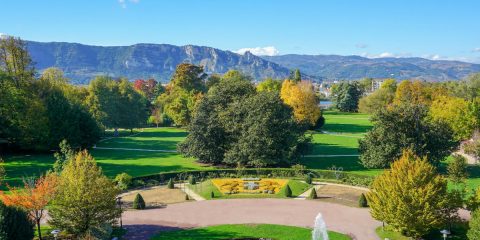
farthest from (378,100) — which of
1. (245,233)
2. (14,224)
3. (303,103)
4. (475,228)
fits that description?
(14,224)

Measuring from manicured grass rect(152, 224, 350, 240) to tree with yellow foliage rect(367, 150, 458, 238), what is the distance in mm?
4415

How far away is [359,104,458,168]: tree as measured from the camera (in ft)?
175

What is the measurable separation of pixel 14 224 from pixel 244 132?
35252 mm

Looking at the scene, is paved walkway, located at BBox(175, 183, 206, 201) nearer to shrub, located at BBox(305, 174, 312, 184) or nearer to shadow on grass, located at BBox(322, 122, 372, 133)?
shrub, located at BBox(305, 174, 312, 184)

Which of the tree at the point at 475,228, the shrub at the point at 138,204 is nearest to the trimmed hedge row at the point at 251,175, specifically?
the shrub at the point at 138,204

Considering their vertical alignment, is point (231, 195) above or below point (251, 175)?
below

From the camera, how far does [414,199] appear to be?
30.3m

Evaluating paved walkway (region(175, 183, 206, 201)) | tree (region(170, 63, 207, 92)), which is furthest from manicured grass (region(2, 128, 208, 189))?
tree (region(170, 63, 207, 92))

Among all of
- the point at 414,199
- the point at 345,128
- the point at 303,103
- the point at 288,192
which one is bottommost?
the point at 288,192

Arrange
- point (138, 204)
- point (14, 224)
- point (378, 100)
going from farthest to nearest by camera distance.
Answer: point (378, 100)
point (138, 204)
point (14, 224)

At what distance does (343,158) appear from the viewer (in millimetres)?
67250

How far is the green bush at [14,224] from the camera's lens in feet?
87.5

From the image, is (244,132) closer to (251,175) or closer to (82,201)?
(251,175)

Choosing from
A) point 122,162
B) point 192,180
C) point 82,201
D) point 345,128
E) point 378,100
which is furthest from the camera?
point 378,100
